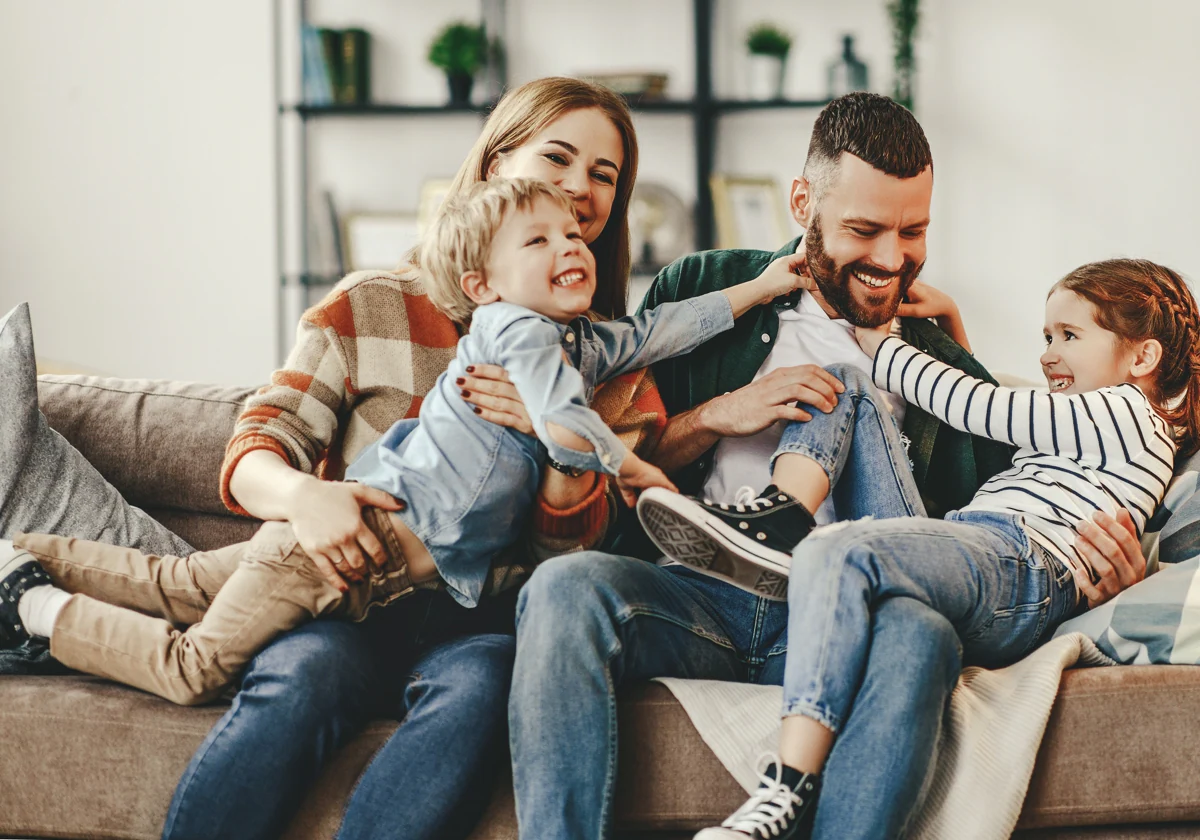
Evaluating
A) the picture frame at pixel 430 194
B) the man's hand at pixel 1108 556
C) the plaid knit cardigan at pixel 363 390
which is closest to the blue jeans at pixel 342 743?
the plaid knit cardigan at pixel 363 390

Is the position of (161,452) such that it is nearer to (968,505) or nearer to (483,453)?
(483,453)

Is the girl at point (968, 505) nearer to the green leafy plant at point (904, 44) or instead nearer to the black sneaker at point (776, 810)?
the black sneaker at point (776, 810)

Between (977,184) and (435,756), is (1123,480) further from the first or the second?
(977,184)

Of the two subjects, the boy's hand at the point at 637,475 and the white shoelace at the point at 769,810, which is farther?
the boy's hand at the point at 637,475

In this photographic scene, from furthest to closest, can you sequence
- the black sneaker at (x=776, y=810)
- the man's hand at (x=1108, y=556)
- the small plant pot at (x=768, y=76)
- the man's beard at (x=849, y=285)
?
1. the small plant pot at (x=768, y=76)
2. the man's beard at (x=849, y=285)
3. the man's hand at (x=1108, y=556)
4. the black sneaker at (x=776, y=810)

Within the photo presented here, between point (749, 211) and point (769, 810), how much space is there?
9.39ft

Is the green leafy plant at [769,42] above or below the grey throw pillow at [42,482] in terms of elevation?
above

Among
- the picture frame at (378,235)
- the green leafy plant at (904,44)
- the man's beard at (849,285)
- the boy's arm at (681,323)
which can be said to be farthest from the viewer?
the picture frame at (378,235)

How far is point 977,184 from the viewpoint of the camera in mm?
3857

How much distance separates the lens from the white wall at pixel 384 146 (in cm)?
381

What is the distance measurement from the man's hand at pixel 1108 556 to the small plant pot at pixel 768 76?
254 cm

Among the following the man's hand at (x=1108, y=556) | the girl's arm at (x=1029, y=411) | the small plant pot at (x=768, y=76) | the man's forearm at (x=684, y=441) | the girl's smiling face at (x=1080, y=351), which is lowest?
the man's hand at (x=1108, y=556)

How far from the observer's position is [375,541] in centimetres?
142

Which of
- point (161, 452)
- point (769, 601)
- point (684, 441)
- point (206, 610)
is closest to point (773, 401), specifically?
point (684, 441)
